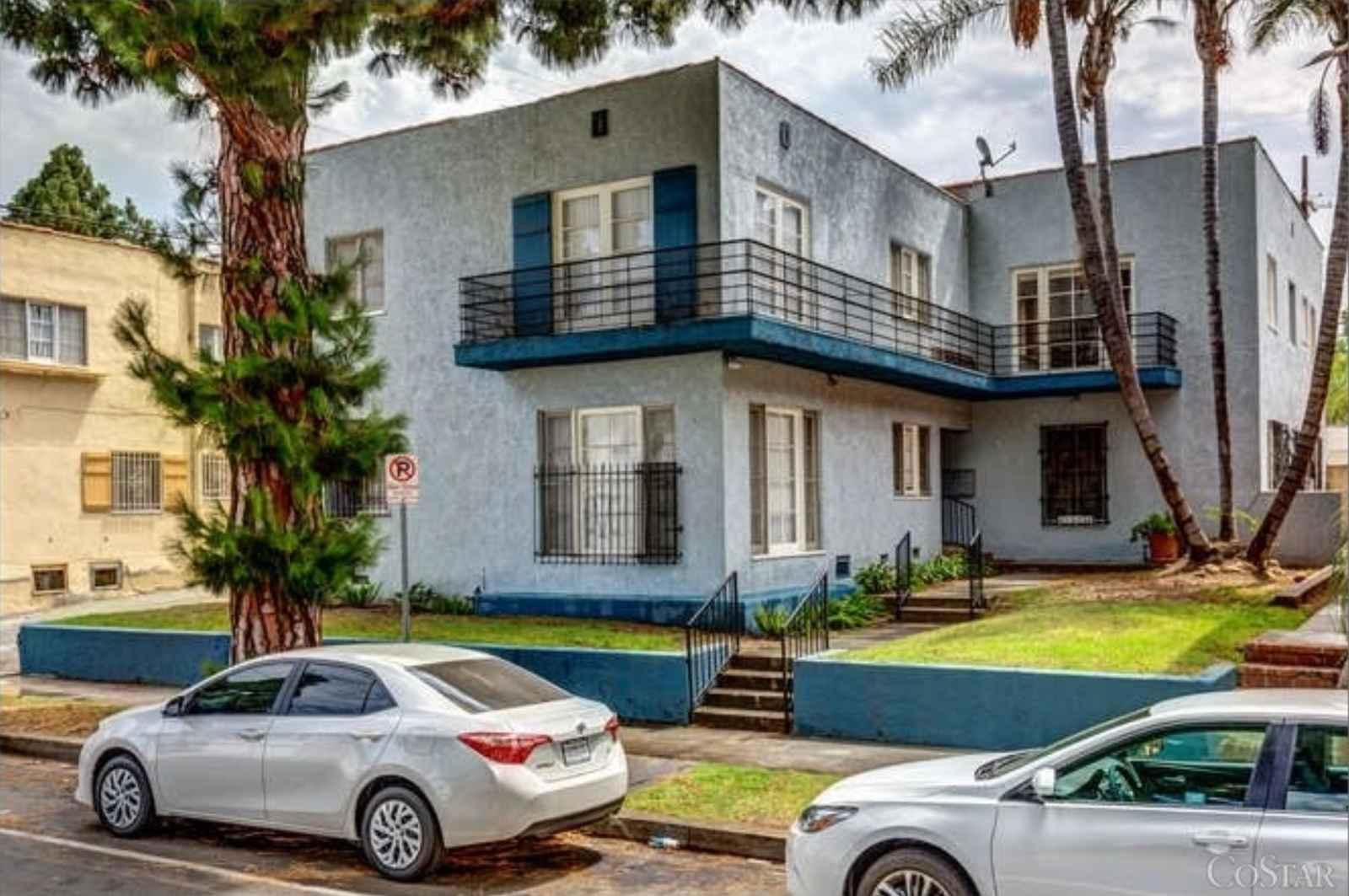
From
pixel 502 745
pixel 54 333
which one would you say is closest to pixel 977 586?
pixel 502 745

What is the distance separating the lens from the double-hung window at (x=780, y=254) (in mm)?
16016

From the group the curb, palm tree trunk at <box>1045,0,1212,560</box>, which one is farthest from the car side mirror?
palm tree trunk at <box>1045,0,1212,560</box>

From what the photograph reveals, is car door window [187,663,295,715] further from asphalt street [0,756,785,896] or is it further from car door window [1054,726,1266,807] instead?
car door window [1054,726,1266,807]

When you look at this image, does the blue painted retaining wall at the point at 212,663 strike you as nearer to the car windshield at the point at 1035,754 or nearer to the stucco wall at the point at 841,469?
the stucco wall at the point at 841,469

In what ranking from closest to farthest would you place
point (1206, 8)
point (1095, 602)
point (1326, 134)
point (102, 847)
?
point (102, 847) → point (1095, 602) → point (1206, 8) → point (1326, 134)

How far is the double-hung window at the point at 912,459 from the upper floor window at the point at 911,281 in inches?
77.6

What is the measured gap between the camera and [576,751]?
8.38 m

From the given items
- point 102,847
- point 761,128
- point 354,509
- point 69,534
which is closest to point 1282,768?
point 102,847

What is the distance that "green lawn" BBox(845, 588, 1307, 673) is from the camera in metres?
11.6

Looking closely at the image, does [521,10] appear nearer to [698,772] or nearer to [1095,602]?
[698,772]

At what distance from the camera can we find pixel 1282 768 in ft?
18.3

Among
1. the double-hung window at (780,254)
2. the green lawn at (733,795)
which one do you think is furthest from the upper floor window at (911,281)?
the green lawn at (733,795)

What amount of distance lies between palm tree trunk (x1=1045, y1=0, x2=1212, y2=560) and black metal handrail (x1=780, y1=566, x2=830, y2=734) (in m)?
5.61

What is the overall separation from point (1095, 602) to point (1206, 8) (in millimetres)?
9718
